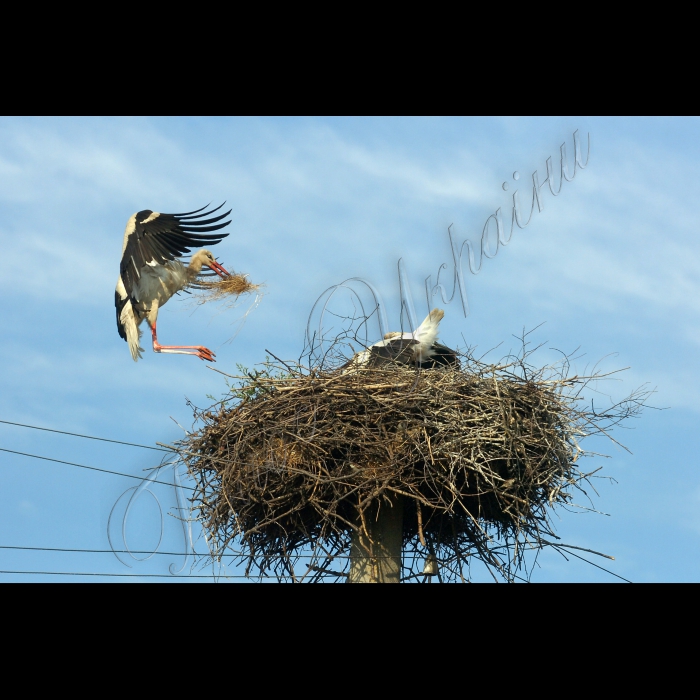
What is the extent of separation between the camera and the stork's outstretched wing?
8977 mm

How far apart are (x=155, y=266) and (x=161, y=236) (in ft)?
1.47

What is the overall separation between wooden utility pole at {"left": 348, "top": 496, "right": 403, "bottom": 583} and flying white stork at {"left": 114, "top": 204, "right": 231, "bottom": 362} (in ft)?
9.51

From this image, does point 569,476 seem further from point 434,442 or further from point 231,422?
point 231,422

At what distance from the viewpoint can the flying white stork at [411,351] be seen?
7.93 metres

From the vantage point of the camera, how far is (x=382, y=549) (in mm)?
7500

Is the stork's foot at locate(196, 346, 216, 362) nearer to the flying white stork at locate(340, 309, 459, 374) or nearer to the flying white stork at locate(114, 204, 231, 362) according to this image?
the flying white stork at locate(114, 204, 231, 362)

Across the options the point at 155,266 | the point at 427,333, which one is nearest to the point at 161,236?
the point at 155,266

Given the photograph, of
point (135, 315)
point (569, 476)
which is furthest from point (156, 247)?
point (569, 476)

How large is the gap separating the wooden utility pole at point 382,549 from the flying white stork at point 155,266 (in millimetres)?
2898

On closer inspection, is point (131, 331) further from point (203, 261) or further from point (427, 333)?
point (427, 333)

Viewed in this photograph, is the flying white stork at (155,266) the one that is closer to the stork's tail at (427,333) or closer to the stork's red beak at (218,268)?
the stork's red beak at (218,268)

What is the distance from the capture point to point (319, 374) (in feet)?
24.2

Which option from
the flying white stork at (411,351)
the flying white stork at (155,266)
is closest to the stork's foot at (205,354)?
the flying white stork at (155,266)

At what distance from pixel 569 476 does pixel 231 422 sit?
262 centimetres
